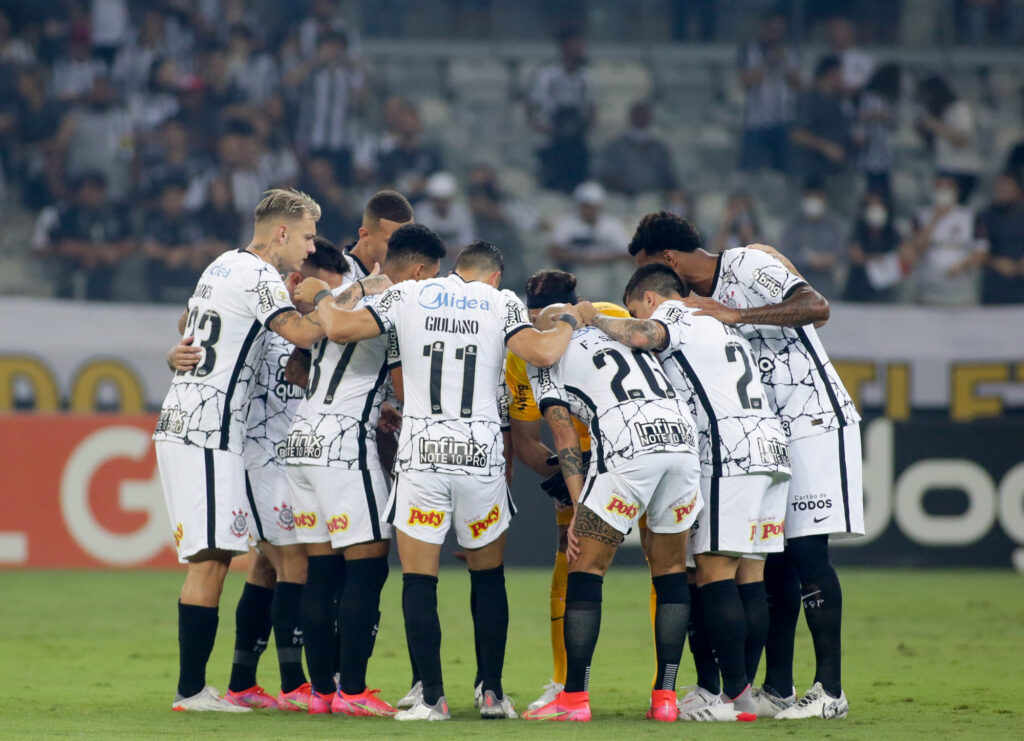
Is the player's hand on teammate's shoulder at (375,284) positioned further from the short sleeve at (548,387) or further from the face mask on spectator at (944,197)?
the face mask on spectator at (944,197)

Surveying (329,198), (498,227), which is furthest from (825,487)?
(329,198)

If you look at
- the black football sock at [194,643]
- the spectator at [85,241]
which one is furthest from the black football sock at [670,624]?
the spectator at [85,241]

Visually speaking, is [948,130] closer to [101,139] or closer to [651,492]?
[101,139]

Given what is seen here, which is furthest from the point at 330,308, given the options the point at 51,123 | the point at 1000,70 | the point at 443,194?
the point at 1000,70

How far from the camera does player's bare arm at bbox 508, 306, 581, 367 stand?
20.9 ft

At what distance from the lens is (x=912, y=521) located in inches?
521

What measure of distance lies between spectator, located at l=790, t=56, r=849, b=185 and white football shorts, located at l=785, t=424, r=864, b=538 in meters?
11.1

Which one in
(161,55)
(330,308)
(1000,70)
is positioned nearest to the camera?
(330,308)

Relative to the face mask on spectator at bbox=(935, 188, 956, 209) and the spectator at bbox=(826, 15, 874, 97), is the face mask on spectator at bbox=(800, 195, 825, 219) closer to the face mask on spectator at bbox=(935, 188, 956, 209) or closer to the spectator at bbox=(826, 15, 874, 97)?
the face mask on spectator at bbox=(935, 188, 956, 209)

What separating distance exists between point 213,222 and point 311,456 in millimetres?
10143

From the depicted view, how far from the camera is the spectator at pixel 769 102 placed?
17.7m

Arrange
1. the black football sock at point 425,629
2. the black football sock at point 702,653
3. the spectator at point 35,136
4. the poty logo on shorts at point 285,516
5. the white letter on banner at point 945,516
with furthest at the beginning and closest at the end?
the spectator at point 35,136
the white letter on banner at point 945,516
the poty logo on shorts at point 285,516
the black football sock at point 702,653
the black football sock at point 425,629

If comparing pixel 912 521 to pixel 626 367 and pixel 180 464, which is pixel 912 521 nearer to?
pixel 626 367

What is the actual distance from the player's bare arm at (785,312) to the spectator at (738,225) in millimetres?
9374
